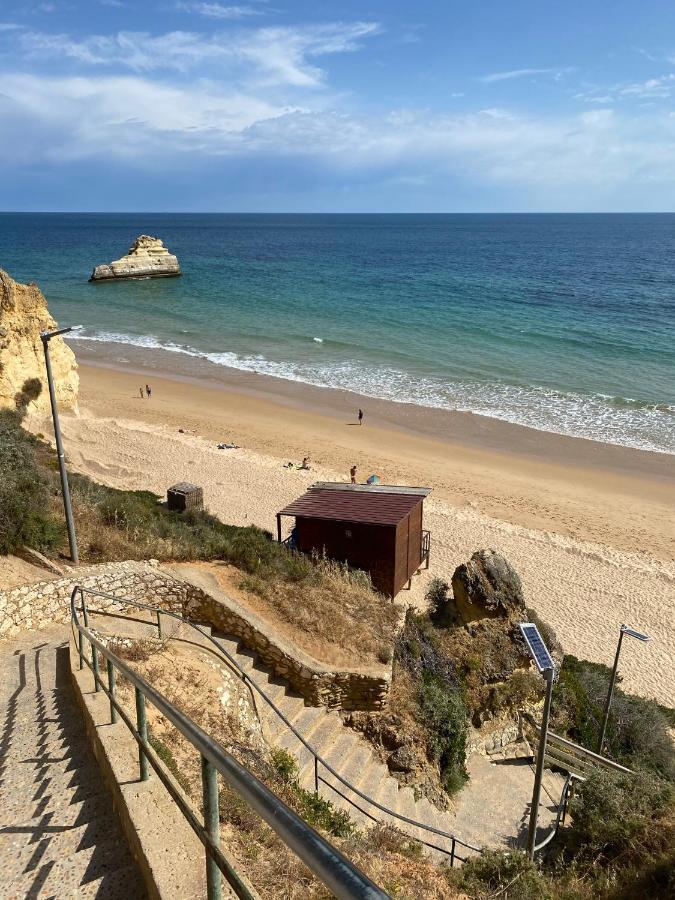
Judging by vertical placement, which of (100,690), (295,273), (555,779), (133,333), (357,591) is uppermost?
(295,273)

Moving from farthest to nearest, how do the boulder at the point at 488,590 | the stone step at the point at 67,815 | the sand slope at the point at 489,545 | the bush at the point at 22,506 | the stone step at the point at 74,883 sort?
the sand slope at the point at 489,545 < the boulder at the point at 488,590 < the bush at the point at 22,506 < the stone step at the point at 67,815 < the stone step at the point at 74,883

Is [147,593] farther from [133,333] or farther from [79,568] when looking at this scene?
[133,333]

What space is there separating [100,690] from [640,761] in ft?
35.5

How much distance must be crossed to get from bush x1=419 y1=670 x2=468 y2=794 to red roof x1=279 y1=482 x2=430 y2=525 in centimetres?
471

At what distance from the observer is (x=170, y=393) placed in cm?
3853

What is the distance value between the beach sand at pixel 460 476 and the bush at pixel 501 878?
9618 mm

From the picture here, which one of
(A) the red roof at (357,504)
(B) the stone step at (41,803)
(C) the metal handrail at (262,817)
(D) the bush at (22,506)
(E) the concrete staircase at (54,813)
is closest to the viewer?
(C) the metal handrail at (262,817)

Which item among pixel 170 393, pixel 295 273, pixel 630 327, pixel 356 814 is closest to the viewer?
pixel 356 814

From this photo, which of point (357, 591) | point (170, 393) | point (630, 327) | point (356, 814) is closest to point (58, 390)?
point (170, 393)

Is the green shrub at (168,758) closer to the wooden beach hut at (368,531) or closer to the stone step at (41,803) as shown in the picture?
the stone step at (41,803)

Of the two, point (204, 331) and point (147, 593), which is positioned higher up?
point (204, 331)

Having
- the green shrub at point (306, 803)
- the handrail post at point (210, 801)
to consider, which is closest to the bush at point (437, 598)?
the green shrub at point (306, 803)

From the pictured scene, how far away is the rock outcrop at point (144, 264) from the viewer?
85.0 metres

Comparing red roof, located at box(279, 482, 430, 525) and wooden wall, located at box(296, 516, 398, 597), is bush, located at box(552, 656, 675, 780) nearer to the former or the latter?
wooden wall, located at box(296, 516, 398, 597)
